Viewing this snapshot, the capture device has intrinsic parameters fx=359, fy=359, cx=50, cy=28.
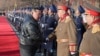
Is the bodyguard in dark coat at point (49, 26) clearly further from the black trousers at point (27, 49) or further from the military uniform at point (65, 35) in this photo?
the military uniform at point (65, 35)

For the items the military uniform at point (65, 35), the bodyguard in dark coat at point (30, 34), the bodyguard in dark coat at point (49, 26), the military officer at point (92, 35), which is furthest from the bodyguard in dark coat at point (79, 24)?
the military officer at point (92, 35)

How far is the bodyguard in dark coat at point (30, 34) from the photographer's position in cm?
776

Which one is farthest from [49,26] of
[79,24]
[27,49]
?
[27,49]

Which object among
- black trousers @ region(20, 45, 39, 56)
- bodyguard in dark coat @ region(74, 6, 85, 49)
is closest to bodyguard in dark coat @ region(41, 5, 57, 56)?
bodyguard in dark coat @ region(74, 6, 85, 49)

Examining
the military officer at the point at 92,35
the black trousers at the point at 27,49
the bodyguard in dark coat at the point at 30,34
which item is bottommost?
the black trousers at the point at 27,49

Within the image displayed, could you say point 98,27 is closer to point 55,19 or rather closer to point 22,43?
point 22,43

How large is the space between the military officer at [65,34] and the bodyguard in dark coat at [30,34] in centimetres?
104

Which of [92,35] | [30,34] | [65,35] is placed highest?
[92,35]

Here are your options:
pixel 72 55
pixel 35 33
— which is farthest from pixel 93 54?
pixel 35 33

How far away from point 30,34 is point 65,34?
4.37 feet

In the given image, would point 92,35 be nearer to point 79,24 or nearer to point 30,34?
point 30,34

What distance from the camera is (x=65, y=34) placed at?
261 inches

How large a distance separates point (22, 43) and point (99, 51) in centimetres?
340

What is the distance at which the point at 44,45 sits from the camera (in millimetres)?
10133
